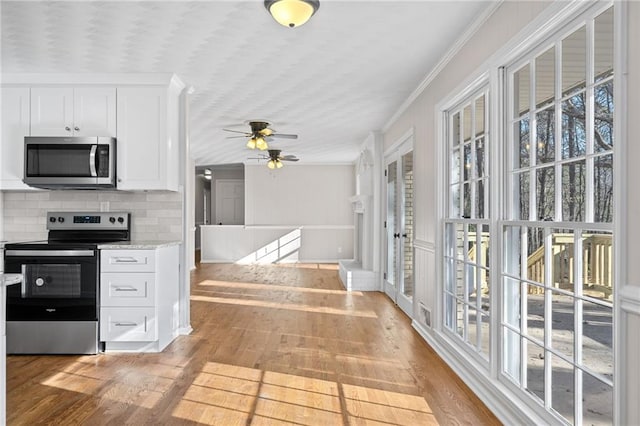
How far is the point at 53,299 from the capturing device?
12.9 ft

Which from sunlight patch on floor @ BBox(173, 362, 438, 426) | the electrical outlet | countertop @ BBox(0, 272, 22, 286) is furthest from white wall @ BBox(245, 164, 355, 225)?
countertop @ BBox(0, 272, 22, 286)

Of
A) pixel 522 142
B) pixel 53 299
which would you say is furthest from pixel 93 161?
pixel 522 142

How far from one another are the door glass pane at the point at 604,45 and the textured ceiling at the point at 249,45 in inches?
41.2

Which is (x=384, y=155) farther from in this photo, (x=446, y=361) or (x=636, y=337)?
(x=636, y=337)

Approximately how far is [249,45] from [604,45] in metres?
2.44

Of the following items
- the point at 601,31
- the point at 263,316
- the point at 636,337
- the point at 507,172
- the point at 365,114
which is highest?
the point at 365,114

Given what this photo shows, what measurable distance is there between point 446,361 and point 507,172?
163 centimetres

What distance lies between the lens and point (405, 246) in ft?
20.1

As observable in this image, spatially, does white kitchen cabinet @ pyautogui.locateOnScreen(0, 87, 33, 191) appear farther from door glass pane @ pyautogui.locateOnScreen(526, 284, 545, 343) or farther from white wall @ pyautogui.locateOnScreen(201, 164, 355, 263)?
white wall @ pyautogui.locateOnScreen(201, 164, 355, 263)

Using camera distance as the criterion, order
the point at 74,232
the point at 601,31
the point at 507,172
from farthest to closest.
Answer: the point at 74,232 < the point at 507,172 < the point at 601,31

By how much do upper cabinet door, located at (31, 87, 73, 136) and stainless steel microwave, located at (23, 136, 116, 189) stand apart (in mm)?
132

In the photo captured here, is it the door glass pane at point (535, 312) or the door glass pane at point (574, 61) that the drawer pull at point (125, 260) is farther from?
the door glass pane at point (574, 61)

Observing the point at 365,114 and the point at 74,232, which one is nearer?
the point at 74,232

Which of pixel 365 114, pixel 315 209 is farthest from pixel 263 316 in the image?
pixel 315 209
